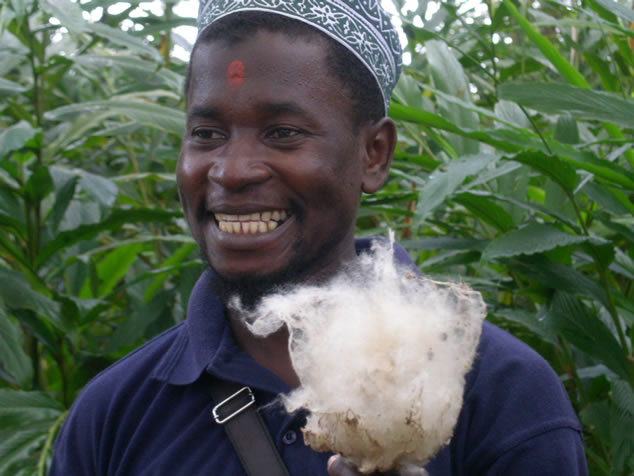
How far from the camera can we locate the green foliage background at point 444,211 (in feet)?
5.36

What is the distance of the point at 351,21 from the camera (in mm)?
1312

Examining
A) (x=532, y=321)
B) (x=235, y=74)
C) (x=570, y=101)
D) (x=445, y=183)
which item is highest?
(x=235, y=74)

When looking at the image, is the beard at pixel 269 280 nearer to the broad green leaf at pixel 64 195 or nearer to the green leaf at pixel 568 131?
the green leaf at pixel 568 131

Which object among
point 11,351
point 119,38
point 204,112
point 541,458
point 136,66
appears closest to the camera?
point 541,458

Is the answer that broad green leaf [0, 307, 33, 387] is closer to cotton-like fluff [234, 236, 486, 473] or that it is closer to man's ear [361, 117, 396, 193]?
man's ear [361, 117, 396, 193]

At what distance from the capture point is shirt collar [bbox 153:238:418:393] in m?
1.26

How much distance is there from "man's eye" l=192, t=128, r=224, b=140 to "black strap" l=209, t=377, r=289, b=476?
392 mm

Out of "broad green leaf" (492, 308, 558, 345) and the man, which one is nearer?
the man

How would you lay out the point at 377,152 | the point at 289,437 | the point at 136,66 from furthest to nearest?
the point at 136,66 → the point at 377,152 → the point at 289,437

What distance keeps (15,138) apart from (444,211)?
113 centimetres

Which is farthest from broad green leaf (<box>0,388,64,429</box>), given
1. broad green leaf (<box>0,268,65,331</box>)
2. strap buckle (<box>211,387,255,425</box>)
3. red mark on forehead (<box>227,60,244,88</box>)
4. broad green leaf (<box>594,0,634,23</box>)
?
broad green leaf (<box>594,0,634,23</box>)

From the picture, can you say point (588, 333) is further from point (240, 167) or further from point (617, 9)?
point (240, 167)

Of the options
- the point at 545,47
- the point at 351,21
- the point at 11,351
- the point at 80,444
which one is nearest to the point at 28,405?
the point at 11,351

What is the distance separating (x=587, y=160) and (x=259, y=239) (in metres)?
0.78
